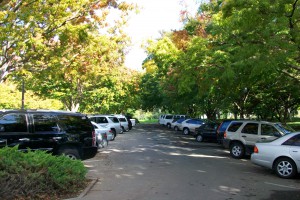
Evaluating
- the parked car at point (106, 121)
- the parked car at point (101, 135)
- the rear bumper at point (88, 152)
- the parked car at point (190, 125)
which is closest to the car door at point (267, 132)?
the rear bumper at point (88, 152)

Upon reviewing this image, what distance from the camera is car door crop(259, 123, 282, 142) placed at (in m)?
13.8

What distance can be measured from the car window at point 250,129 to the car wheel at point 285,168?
413 cm

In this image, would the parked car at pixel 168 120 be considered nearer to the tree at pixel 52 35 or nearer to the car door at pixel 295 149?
the tree at pixel 52 35

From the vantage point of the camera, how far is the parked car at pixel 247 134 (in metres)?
14.1

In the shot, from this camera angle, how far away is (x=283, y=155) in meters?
10.2

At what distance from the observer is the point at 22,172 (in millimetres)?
7004

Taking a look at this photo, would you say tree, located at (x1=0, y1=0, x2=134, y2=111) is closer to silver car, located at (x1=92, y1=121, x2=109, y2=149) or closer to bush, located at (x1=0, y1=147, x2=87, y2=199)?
silver car, located at (x1=92, y1=121, x2=109, y2=149)

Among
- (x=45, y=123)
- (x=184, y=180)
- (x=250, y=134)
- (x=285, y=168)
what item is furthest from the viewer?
(x=250, y=134)

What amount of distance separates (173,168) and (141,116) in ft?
451

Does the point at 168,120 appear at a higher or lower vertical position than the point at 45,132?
higher

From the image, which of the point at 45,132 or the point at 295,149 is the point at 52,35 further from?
the point at 295,149

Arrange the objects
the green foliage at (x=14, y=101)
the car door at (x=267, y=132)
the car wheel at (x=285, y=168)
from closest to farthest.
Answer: the car wheel at (x=285, y=168) < the car door at (x=267, y=132) < the green foliage at (x=14, y=101)

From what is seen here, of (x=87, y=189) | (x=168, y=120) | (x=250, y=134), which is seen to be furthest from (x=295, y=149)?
(x=168, y=120)

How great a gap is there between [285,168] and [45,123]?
Answer: 7.12m
